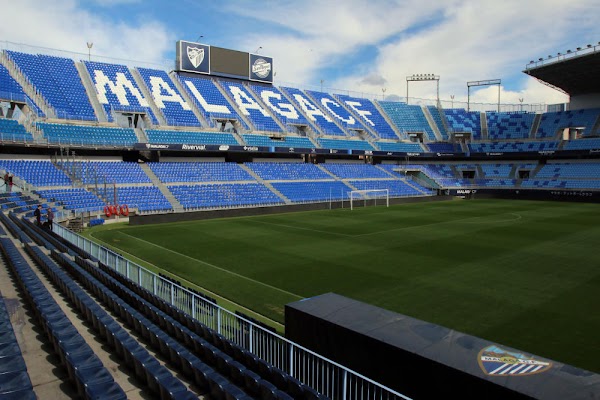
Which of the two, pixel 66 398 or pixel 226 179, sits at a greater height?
pixel 226 179

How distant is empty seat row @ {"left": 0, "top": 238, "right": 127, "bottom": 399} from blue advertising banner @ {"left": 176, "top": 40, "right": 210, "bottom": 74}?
4895cm

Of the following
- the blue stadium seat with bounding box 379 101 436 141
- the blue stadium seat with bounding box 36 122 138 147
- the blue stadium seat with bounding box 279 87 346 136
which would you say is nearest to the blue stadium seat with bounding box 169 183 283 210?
the blue stadium seat with bounding box 36 122 138 147

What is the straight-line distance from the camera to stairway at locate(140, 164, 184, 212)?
120 feet

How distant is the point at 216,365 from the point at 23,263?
836 cm

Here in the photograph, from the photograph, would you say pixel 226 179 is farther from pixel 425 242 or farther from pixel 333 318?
pixel 333 318

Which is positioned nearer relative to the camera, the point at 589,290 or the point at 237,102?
the point at 589,290

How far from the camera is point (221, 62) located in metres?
57.7

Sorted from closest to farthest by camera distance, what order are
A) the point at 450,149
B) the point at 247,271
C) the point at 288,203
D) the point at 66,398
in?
the point at 66,398 < the point at 247,271 < the point at 288,203 < the point at 450,149

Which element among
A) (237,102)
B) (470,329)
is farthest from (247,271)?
(237,102)

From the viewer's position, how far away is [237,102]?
5509cm

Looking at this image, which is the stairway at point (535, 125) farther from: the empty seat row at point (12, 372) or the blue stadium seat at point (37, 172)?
the empty seat row at point (12, 372)

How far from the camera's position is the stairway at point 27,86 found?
38.8 metres

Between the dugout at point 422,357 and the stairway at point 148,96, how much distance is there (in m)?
41.9

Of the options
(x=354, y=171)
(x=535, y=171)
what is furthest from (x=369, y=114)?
(x=535, y=171)
